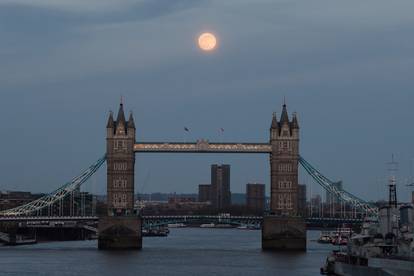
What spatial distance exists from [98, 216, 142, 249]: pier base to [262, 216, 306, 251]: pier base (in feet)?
45.4

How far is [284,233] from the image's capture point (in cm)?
13762

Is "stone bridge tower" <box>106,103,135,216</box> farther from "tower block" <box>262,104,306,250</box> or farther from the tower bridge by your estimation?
"tower block" <box>262,104,306,250</box>

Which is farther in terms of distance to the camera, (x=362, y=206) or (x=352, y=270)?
(x=362, y=206)

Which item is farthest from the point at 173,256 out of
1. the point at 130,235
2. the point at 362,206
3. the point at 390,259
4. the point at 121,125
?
the point at 390,259

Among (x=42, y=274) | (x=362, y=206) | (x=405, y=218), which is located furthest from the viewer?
(x=362, y=206)

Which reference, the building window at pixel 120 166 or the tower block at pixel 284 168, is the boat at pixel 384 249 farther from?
the building window at pixel 120 166

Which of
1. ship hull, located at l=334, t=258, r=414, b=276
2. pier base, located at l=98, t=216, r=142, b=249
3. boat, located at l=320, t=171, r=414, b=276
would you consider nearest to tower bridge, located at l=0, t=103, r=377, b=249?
pier base, located at l=98, t=216, r=142, b=249

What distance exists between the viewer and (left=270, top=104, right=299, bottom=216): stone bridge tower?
464ft

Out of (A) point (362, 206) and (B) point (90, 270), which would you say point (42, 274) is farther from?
(A) point (362, 206)

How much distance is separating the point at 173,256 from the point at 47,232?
224 ft

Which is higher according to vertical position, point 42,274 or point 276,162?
point 276,162

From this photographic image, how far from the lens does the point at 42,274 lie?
316 feet

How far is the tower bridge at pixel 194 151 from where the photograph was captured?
138125 millimetres

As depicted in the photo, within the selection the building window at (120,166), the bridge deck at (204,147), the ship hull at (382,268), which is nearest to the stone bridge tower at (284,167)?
the bridge deck at (204,147)
